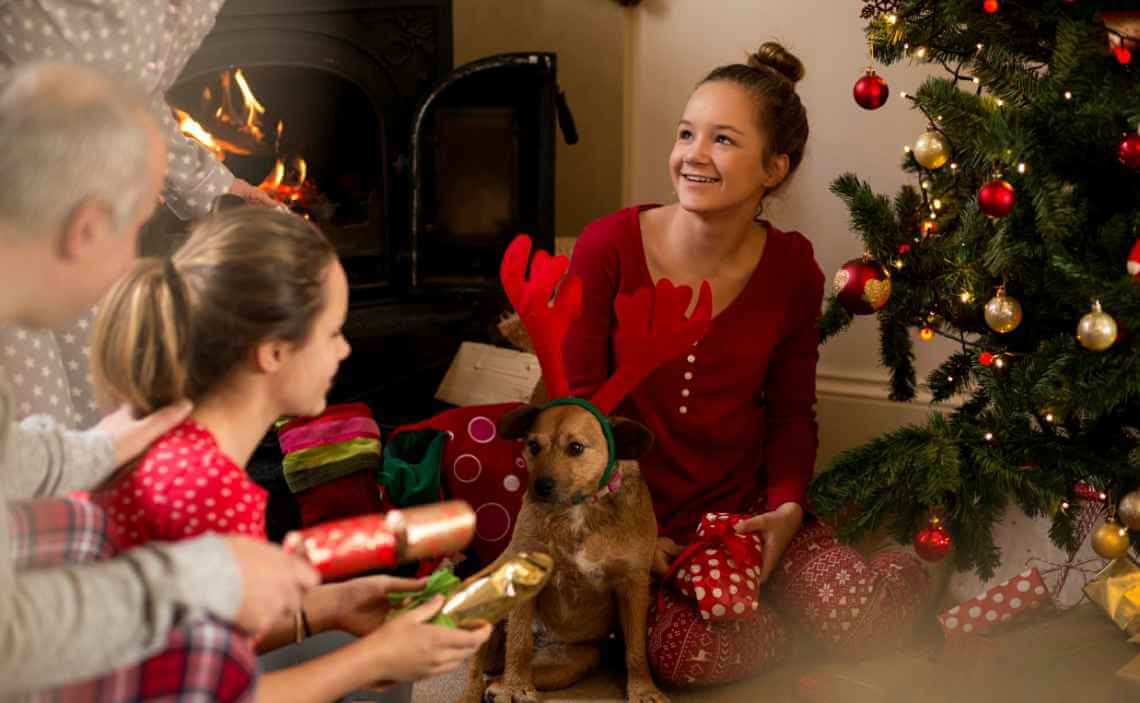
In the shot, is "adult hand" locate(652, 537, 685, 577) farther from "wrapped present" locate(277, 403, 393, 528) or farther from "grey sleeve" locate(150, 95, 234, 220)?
"grey sleeve" locate(150, 95, 234, 220)

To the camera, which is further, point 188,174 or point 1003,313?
point 188,174

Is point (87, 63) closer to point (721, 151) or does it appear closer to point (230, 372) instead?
point (230, 372)

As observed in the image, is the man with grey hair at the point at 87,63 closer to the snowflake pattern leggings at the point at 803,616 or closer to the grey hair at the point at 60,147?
the grey hair at the point at 60,147

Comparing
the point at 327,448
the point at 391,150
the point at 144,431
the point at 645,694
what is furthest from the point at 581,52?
the point at 144,431

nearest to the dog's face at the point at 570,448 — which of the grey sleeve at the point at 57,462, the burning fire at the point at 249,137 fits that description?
the grey sleeve at the point at 57,462

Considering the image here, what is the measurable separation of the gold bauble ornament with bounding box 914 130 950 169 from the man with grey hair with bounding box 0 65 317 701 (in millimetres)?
1026

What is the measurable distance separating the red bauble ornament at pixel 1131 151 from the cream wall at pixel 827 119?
109cm

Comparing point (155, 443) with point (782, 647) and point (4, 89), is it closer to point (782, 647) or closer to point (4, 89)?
point (4, 89)

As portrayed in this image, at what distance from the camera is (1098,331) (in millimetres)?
1322

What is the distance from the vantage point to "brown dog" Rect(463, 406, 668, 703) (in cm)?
155

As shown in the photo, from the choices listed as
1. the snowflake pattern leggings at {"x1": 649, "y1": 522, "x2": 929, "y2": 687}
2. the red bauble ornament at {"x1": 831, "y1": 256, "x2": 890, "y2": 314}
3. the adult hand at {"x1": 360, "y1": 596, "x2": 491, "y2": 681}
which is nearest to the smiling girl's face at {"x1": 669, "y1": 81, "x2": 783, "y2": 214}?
the red bauble ornament at {"x1": 831, "y1": 256, "x2": 890, "y2": 314}

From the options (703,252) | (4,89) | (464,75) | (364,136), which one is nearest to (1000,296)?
(703,252)

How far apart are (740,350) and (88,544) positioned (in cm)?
126

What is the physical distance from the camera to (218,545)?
A: 2.66 ft
